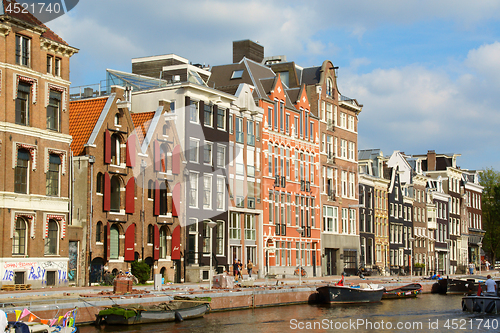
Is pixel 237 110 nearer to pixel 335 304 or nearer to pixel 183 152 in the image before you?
pixel 183 152

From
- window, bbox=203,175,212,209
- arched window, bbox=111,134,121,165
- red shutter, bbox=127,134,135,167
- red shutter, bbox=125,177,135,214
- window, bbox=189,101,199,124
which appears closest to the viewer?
arched window, bbox=111,134,121,165

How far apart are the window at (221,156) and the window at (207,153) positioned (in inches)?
49.3

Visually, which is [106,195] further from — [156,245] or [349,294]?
[349,294]

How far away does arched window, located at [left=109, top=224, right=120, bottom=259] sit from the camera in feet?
162

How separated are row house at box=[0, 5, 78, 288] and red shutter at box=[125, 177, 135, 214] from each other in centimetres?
483

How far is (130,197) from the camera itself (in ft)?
166

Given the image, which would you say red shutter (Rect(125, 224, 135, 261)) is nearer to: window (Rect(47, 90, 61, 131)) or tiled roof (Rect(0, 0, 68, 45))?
window (Rect(47, 90, 61, 131))

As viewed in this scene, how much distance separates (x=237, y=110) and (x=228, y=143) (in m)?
3.68

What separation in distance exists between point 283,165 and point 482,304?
104ft

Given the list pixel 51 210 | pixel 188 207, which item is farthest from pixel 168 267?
pixel 51 210

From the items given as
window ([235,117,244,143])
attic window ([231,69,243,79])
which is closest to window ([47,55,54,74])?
window ([235,117,244,143])

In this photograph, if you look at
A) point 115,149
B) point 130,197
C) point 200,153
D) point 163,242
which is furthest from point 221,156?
point 115,149

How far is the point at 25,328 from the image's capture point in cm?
2427

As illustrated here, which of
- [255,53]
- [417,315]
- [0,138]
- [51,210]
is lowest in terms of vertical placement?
[417,315]
